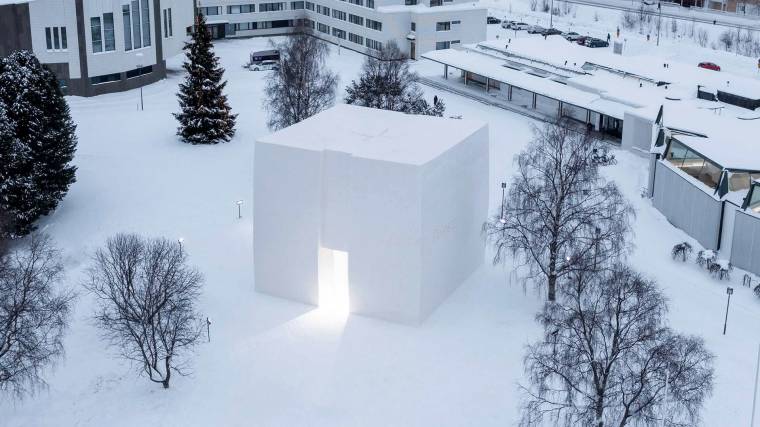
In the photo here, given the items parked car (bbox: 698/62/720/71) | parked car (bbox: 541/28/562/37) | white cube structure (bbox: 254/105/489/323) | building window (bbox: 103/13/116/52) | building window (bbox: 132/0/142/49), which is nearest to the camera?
white cube structure (bbox: 254/105/489/323)

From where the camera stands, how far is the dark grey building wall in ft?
194

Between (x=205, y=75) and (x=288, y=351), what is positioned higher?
(x=205, y=75)

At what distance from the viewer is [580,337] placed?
28250 mm

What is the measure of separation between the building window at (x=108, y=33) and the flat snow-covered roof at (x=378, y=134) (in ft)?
85.8

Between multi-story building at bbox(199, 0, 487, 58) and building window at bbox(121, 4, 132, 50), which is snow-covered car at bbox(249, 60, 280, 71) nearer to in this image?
multi-story building at bbox(199, 0, 487, 58)

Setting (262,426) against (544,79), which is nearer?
(262,426)

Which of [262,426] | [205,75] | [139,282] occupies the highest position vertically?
[205,75]

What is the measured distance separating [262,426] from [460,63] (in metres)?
41.4

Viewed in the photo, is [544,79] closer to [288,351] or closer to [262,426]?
[288,351]

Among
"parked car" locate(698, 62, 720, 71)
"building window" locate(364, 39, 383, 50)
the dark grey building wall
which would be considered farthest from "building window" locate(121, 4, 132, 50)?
"parked car" locate(698, 62, 720, 71)

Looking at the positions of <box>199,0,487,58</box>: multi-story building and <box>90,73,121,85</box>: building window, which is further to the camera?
<box>199,0,487,58</box>: multi-story building

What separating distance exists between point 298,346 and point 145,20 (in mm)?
36821

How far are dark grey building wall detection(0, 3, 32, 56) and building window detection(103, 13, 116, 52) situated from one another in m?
4.52

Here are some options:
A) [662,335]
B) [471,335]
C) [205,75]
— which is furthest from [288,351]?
[205,75]
